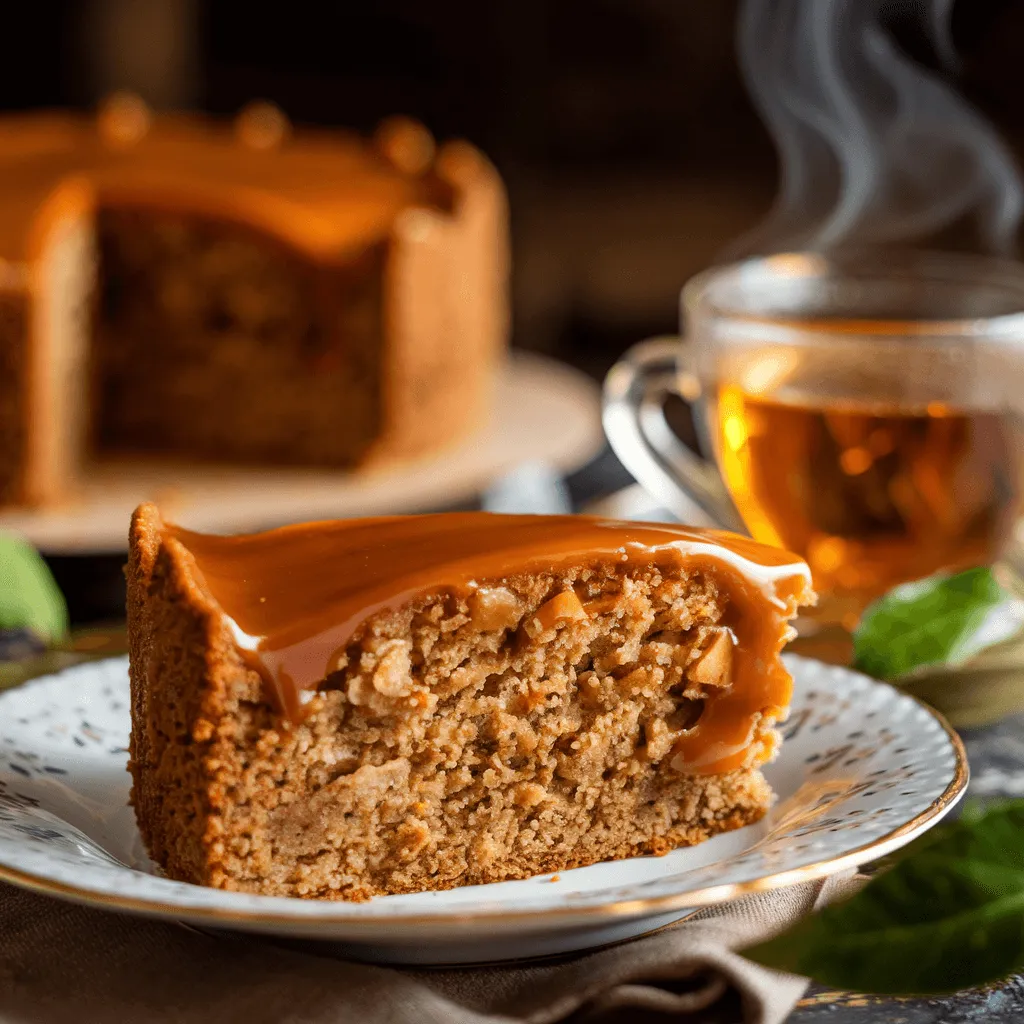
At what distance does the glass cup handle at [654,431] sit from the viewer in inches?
94.3

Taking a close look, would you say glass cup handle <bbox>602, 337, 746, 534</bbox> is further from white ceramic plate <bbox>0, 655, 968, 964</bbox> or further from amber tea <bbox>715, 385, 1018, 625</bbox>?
white ceramic plate <bbox>0, 655, 968, 964</bbox>

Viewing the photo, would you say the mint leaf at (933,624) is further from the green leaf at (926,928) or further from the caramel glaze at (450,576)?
the green leaf at (926,928)

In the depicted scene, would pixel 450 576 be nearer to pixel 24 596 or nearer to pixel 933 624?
pixel 933 624

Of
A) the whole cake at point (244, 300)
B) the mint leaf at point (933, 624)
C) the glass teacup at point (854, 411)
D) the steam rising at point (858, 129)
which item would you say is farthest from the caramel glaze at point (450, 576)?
the whole cake at point (244, 300)

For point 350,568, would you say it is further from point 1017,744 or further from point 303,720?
point 1017,744

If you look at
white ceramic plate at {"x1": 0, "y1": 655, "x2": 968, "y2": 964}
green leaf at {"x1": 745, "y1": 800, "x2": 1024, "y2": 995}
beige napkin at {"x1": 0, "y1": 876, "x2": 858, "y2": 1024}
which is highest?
green leaf at {"x1": 745, "y1": 800, "x2": 1024, "y2": 995}

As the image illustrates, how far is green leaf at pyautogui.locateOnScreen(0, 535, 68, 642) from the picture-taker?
1.93 m

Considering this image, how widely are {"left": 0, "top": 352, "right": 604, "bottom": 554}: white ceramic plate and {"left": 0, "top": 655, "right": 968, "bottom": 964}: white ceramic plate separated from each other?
1.08m

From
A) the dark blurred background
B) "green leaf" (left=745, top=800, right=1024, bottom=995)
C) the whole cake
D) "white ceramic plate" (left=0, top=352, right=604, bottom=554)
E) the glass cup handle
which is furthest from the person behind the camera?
the dark blurred background

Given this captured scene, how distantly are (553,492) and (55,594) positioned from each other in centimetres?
130

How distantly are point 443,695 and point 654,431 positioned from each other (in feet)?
3.93

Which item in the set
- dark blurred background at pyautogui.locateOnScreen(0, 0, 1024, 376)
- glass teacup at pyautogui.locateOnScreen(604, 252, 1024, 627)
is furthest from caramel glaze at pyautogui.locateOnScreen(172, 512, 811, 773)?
dark blurred background at pyautogui.locateOnScreen(0, 0, 1024, 376)

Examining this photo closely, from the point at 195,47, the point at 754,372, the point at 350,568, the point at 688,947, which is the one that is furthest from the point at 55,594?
the point at 195,47

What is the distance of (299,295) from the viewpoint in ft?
10.9
